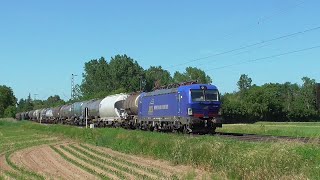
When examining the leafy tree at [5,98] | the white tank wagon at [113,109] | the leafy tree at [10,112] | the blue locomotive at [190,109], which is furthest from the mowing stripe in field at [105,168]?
the leafy tree at [5,98]

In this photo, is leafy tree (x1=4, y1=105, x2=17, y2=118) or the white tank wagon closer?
the white tank wagon

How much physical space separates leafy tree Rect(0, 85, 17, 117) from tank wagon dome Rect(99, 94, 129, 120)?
132540 mm

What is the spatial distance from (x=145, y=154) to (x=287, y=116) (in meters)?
99.3

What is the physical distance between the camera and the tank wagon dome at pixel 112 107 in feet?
158

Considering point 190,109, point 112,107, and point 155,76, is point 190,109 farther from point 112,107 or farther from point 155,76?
point 155,76

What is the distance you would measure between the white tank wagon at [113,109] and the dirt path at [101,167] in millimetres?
19449

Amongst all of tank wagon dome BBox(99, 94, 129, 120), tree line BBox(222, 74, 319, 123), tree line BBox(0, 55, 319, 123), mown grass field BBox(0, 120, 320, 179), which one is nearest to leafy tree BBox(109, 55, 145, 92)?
tree line BBox(0, 55, 319, 123)

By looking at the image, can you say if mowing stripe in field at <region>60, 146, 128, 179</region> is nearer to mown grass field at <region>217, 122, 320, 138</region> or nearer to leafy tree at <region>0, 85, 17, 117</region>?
mown grass field at <region>217, 122, 320, 138</region>

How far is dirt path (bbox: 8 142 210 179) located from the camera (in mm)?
17516

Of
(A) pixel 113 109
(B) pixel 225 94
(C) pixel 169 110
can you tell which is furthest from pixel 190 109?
(B) pixel 225 94

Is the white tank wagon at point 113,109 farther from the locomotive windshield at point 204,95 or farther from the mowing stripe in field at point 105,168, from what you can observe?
the mowing stripe in field at point 105,168

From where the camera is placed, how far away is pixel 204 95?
3119 centimetres

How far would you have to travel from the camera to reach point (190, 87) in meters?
31.2

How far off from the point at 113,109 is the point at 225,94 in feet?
313
